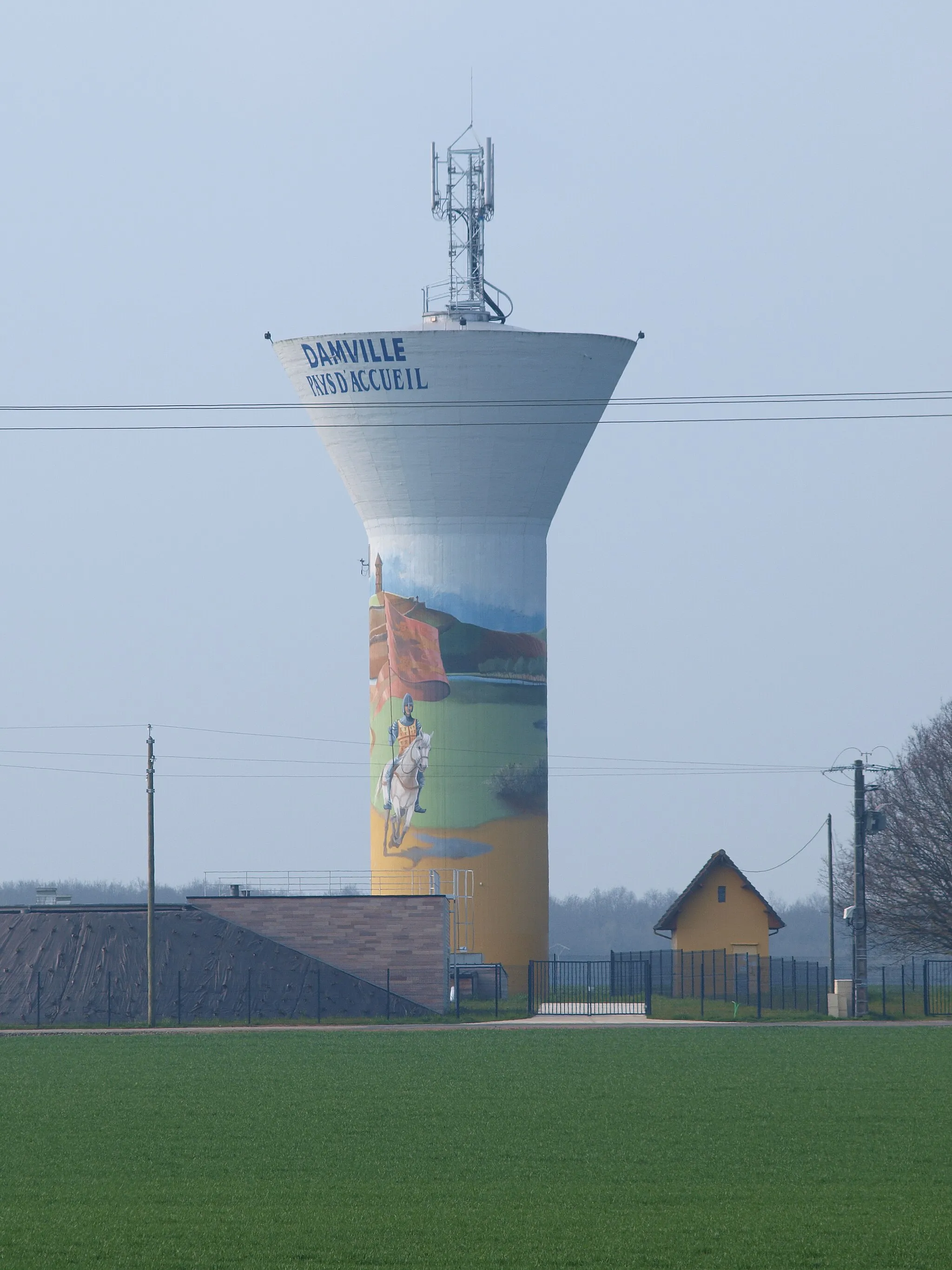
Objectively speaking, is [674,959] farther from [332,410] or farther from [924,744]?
[332,410]

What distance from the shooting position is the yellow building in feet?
207

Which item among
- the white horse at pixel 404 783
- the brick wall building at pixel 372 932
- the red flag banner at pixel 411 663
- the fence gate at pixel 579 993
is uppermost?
the red flag banner at pixel 411 663

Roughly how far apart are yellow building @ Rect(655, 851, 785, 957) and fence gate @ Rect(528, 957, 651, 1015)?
239 cm

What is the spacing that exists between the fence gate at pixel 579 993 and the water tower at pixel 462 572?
948 millimetres

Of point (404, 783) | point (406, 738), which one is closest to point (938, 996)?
point (404, 783)

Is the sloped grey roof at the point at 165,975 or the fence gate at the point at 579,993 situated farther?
the fence gate at the point at 579,993

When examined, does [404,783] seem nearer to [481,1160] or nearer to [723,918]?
[723,918]

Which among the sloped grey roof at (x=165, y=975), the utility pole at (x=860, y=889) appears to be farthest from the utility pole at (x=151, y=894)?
the utility pole at (x=860, y=889)

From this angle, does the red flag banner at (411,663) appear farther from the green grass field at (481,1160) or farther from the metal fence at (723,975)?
the green grass field at (481,1160)

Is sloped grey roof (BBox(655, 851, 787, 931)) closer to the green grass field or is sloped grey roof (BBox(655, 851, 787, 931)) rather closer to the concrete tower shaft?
the concrete tower shaft

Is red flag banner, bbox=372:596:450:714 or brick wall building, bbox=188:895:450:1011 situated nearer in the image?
brick wall building, bbox=188:895:450:1011

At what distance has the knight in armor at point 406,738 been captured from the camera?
2283 inches

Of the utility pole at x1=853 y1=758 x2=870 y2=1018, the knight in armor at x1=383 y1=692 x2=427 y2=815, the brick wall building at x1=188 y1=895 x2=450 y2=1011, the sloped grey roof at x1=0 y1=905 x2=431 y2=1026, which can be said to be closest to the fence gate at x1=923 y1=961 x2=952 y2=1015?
the utility pole at x1=853 y1=758 x2=870 y2=1018

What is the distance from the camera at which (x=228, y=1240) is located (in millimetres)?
16859
